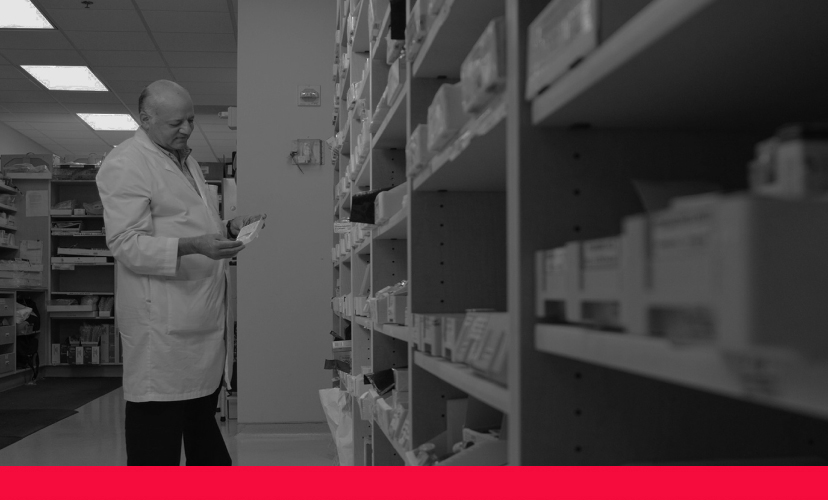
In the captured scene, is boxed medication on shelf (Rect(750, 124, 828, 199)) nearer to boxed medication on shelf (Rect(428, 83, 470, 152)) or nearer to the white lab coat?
boxed medication on shelf (Rect(428, 83, 470, 152))

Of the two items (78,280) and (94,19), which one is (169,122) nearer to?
(94,19)

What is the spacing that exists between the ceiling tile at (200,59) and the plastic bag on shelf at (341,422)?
4873 mm

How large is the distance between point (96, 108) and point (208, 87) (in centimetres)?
189

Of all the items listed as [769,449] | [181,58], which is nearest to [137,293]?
[769,449]

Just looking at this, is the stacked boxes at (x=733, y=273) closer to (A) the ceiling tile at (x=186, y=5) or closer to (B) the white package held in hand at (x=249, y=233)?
(B) the white package held in hand at (x=249, y=233)

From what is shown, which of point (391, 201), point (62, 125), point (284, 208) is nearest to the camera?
point (391, 201)

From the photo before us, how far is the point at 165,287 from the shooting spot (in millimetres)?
2584

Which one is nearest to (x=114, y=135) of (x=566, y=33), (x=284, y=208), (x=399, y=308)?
(x=284, y=208)

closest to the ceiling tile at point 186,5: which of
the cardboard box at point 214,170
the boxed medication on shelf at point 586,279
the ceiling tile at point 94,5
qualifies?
the ceiling tile at point 94,5

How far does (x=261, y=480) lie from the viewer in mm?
1048

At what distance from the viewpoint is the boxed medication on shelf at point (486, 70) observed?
98 centimetres

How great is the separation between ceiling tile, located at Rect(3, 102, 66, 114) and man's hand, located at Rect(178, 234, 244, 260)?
818cm

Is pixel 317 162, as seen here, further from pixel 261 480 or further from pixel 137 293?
pixel 261 480

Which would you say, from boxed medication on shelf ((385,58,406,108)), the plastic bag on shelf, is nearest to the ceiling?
the plastic bag on shelf
